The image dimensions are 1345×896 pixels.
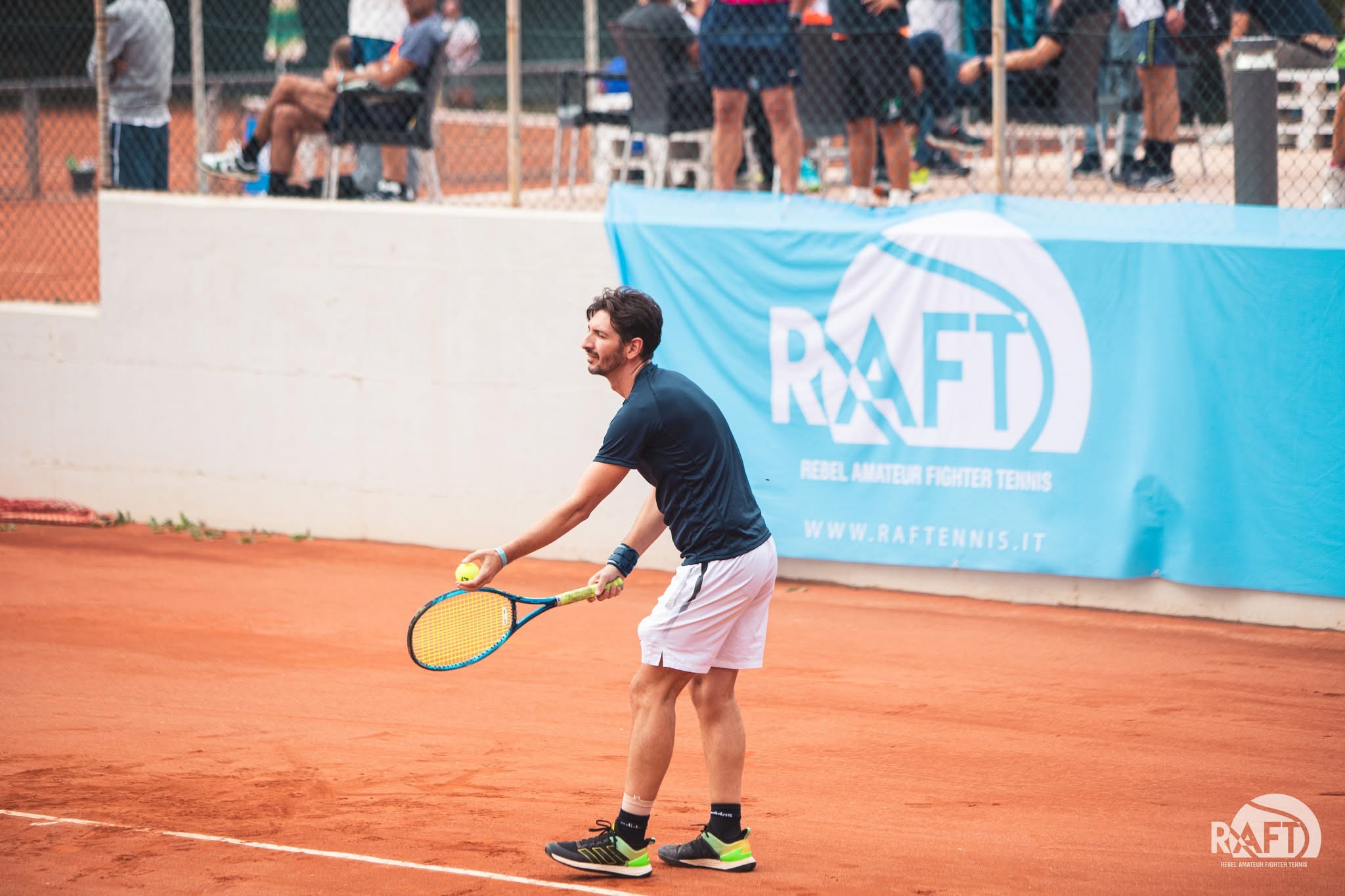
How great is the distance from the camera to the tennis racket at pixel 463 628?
5672mm

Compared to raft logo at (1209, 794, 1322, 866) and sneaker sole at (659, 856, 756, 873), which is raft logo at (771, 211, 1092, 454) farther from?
sneaker sole at (659, 856, 756, 873)

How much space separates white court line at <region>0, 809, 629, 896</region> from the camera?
17.9 feet

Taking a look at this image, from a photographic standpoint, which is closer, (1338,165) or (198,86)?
(1338,165)

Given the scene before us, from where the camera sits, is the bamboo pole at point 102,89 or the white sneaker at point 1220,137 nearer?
the white sneaker at point 1220,137

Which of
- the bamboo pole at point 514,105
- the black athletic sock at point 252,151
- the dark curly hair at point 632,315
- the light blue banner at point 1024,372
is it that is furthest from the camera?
the black athletic sock at point 252,151

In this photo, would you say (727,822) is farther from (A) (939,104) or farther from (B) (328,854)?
(A) (939,104)

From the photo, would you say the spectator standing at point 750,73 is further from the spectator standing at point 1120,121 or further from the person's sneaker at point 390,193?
the person's sneaker at point 390,193

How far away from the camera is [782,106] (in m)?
11.2

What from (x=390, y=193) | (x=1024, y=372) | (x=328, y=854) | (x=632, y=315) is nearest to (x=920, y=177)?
(x=1024, y=372)

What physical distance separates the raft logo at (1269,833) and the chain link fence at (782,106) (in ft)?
15.3

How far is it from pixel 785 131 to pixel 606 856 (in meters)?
6.98

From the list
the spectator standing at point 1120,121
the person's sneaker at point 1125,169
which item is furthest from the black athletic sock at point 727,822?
the spectator standing at point 1120,121

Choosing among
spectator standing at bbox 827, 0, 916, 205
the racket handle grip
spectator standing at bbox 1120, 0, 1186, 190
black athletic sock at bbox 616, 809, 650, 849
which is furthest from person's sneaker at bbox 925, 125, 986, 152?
black athletic sock at bbox 616, 809, 650, 849

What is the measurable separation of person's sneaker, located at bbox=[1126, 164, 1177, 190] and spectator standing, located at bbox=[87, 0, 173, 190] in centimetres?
751
